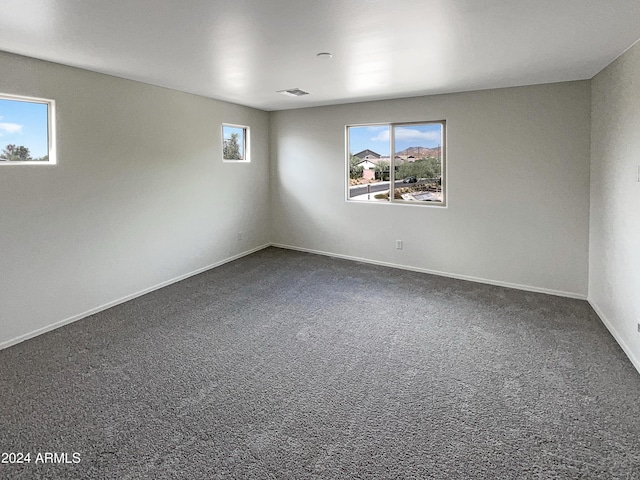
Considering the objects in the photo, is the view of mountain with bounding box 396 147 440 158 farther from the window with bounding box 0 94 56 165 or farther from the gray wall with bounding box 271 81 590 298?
the window with bounding box 0 94 56 165

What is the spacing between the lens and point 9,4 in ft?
6.88

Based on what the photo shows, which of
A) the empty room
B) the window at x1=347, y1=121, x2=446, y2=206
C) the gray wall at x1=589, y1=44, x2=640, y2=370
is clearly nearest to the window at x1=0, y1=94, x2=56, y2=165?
the empty room

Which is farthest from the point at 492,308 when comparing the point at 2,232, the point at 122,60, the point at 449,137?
the point at 2,232

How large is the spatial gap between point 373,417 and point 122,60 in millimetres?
3440

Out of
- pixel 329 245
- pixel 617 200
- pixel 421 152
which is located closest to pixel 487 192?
pixel 421 152

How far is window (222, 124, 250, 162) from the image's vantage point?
561cm

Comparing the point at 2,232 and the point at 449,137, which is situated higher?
the point at 449,137

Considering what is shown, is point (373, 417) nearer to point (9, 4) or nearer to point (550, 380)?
point (550, 380)

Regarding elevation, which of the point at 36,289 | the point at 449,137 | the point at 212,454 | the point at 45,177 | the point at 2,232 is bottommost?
the point at 212,454

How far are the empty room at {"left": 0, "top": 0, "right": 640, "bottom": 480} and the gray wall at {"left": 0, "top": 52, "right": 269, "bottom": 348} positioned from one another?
2 cm

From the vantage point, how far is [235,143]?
5.82 meters

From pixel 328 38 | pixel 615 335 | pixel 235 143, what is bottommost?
pixel 615 335

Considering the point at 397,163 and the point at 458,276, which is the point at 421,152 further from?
the point at 458,276

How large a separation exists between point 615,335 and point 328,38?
10.9 feet
